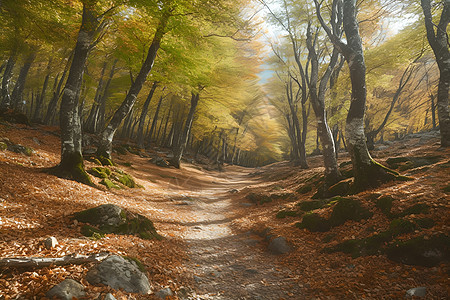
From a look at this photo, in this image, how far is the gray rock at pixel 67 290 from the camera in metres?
2.03

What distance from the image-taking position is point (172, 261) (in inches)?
159

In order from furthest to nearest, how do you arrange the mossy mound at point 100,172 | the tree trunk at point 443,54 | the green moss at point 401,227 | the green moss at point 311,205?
the tree trunk at point 443,54 → the mossy mound at point 100,172 → the green moss at point 311,205 → the green moss at point 401,227

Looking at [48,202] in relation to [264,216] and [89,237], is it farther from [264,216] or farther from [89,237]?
[264,216]

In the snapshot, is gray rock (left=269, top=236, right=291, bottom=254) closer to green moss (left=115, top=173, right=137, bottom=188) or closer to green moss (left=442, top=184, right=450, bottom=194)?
green moss (left=442, top=184, right=450, bottom=194)

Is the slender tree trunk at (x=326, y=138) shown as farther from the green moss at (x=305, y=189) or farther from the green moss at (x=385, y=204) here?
the green moss at (x=385, y=204)

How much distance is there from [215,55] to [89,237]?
46.8 feet

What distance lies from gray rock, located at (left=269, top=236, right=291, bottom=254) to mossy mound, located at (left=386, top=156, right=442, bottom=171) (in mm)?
5662

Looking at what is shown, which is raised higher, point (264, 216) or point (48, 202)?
point (48, 202)

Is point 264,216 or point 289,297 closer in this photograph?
point 289,297

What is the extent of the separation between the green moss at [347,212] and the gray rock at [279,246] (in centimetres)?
136

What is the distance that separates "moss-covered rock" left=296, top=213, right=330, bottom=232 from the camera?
18.1 ft

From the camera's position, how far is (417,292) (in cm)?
273

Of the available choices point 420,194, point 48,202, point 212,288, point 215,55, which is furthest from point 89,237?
point 215,55

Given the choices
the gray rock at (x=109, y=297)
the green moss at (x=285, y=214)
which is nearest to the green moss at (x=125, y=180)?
the green moss at (x=285, y=214)
